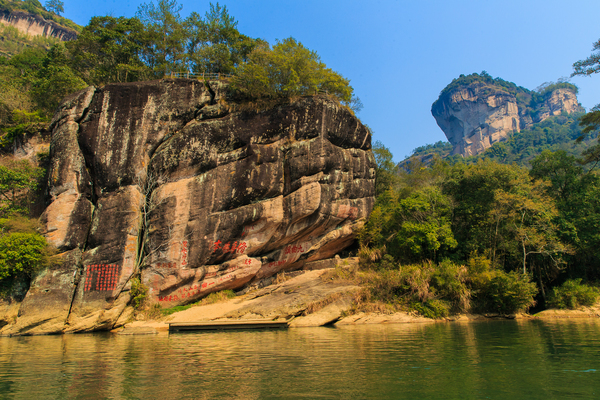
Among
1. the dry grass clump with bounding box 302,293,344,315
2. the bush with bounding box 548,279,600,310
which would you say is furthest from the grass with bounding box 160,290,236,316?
the bush with bounding box 548,279,600,310

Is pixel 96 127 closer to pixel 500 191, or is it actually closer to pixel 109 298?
pixel 109 298

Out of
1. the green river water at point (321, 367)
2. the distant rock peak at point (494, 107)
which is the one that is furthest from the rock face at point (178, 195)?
the distant rock peak at point (494, 107)

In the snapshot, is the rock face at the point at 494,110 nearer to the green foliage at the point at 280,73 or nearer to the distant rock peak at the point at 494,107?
the distant rock peak at the point at 494,107

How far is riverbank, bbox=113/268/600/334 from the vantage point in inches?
631

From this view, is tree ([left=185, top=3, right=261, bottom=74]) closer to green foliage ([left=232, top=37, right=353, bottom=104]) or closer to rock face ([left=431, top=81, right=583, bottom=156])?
green foliage ([left=232, top=37, right=353, bottom=104])

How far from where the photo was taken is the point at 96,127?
62.8ft

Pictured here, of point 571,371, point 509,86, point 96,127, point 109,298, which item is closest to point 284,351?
point 571,371

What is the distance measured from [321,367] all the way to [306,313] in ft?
30.2

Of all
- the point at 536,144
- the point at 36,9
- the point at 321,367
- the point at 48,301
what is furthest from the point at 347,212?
the point at 36,9

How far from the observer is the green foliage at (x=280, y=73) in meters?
21.1

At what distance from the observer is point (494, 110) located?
11356 centimetres

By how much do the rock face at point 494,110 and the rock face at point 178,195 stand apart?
10849cm

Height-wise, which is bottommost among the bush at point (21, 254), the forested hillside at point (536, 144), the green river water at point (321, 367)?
the green river water at point (321, 367)

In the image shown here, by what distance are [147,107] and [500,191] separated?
19.7 metres
